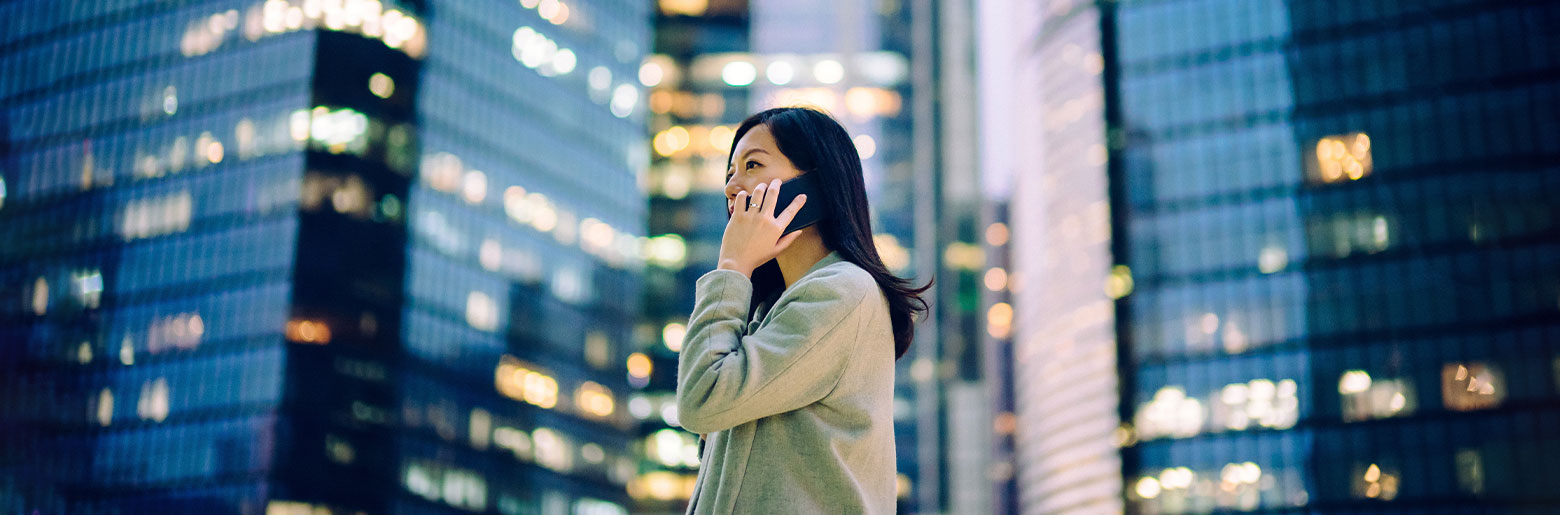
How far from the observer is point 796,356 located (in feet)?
11.7

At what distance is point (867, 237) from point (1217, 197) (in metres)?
82.4

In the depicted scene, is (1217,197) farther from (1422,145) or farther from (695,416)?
(695,416)

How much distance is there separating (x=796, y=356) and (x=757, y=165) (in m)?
0.65

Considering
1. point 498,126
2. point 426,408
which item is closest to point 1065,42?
point 498,126

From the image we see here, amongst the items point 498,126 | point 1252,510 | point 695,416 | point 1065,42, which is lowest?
point 695,416

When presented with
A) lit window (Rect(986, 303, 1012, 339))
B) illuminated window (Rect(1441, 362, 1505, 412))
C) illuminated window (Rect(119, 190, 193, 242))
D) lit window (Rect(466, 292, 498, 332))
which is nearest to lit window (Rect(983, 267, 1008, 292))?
lit window (Rect(986, 303, 1012, 339))

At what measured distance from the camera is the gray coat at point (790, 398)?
3.53 metres

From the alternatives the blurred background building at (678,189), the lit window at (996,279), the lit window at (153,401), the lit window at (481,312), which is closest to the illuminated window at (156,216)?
the lit window at (153,401)

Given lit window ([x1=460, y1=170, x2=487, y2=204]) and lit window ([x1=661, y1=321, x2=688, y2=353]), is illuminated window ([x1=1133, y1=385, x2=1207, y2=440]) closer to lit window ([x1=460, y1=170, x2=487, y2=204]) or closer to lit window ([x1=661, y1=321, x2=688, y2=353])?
lit window ([x1=460, y1=170, x2=487, y2=204])

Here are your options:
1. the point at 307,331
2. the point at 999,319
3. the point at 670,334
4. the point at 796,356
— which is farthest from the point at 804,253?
the point at 999,319

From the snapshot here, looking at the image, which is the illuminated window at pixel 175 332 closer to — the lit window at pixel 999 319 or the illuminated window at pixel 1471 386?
the illuminated window at pixel 1471 386

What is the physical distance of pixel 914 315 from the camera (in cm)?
→ 421

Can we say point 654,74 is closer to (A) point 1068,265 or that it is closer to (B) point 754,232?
(A) point 1068,265

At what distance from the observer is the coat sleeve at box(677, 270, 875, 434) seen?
3.50m
